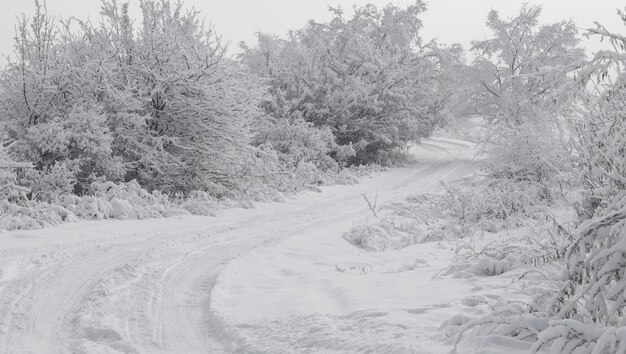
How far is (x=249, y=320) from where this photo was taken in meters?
5.46

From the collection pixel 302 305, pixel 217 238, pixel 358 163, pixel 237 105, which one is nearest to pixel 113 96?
pixel 237 105

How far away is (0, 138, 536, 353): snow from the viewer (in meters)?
4.84

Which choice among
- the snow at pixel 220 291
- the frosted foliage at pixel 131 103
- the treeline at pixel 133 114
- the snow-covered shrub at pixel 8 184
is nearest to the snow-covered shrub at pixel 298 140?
the treeline at pixel 133 114

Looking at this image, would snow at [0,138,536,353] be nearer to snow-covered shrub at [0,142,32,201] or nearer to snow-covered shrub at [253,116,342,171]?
snow-covered shrub at [0,142,32,201]

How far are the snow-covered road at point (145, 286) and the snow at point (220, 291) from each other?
0.05 feet

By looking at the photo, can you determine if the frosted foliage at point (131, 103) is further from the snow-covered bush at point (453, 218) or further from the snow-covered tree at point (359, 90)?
the snow-covered tree at point (359, 90)

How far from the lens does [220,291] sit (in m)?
6.63

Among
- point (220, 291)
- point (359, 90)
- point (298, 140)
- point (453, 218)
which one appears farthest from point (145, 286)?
point (359, 90)

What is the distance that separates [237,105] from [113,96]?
307 cm

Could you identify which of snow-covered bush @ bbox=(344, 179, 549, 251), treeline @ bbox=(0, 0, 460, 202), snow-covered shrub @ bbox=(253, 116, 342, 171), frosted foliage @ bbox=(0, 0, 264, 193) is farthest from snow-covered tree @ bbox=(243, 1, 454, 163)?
snow-covered bush @ bbox=(344, 179, 549, 251)

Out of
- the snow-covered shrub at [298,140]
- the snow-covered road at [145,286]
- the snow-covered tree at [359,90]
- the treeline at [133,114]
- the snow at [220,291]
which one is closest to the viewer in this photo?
the snow at [220,291]

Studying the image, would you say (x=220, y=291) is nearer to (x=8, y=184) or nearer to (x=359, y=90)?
(x=8, y=184)

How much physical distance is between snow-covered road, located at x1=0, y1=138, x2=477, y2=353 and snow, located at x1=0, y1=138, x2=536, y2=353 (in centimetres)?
2

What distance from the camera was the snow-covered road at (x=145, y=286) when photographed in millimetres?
4996
